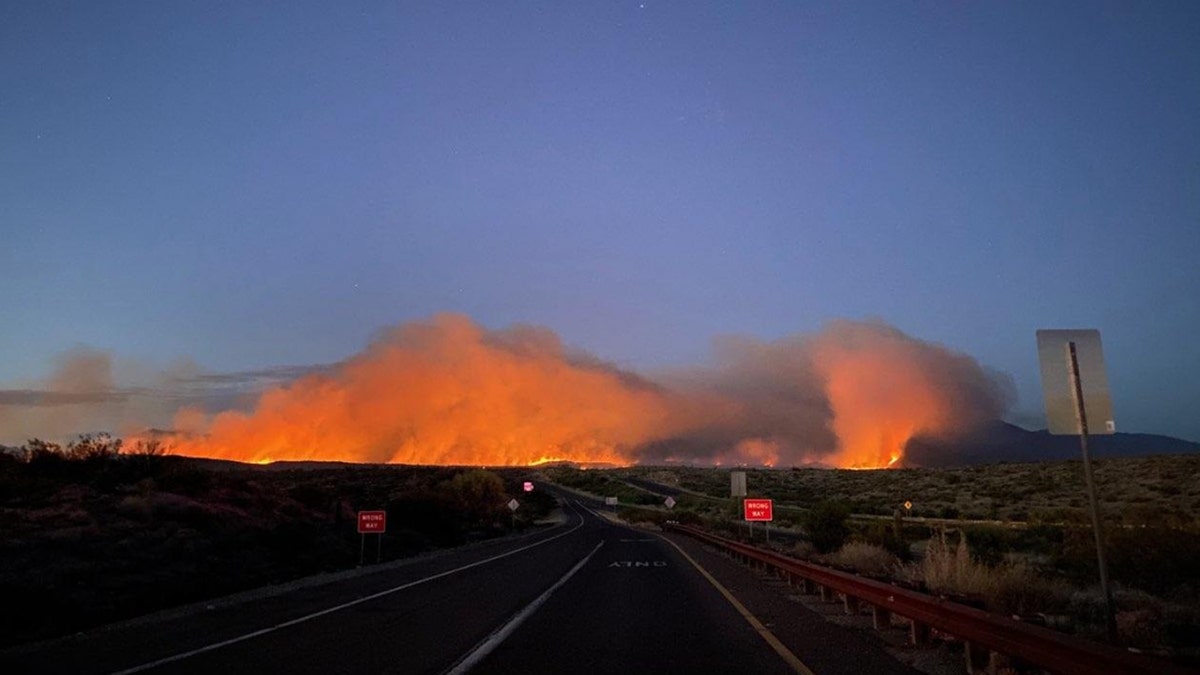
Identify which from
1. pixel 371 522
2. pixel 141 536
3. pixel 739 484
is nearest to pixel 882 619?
pixel 371 522

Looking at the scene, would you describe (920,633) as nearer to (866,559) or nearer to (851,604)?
(851,604)

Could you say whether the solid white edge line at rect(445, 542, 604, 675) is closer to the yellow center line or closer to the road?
the road

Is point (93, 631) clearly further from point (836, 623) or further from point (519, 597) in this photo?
point (836, 623)

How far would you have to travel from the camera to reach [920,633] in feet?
34.6

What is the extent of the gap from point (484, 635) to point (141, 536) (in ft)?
59.5

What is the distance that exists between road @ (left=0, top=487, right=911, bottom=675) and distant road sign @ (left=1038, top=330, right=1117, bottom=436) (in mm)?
3561

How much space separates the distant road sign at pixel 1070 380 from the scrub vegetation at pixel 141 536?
567 inches

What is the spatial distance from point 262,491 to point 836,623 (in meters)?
31.3

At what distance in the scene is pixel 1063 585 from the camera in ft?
55.3

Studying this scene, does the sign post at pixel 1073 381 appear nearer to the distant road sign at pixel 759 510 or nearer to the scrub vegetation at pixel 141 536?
the scrub vegetation at pixel 141 536

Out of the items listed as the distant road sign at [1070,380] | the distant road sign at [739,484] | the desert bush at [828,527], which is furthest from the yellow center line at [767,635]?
the distant road sign at [739,484]

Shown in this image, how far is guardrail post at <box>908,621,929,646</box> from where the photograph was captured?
10.5m

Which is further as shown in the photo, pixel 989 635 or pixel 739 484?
pixel 739 484

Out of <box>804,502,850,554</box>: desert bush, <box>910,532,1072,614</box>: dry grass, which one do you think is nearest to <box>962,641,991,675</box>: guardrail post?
<box>910,532,1072,614</box>: dry grass
